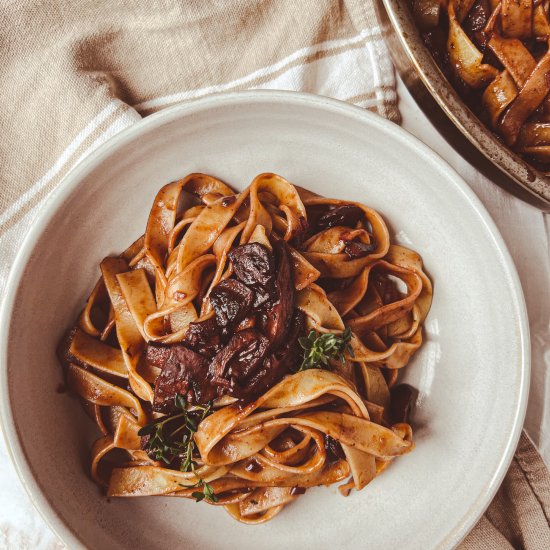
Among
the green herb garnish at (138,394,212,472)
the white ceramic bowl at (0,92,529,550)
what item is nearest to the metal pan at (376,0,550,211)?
the white ceramic bowl at (0,92,529,550)

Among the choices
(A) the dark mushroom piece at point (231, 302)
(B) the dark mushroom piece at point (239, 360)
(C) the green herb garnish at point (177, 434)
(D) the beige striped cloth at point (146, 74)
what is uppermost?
(D) the beige striped cloth at point (146, 74)

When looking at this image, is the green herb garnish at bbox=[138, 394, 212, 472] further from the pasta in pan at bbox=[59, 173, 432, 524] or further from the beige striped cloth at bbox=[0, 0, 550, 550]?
the beige striped cloth at bbox=[0, 0, 550, 550]

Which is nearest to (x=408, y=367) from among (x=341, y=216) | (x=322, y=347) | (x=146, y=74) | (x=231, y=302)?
(x=322, y=347)

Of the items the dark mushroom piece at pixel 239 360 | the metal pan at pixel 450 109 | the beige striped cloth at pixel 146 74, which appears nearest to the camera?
the dark mushroom piece at pixel 239 360

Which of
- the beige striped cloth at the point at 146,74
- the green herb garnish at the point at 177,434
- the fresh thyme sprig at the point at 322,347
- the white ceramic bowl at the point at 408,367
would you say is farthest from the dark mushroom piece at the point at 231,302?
the beige striped cloth at the point at 146,74

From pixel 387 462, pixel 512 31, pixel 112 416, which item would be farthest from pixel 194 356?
pixel 512 31

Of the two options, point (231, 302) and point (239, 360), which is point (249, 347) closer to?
point (239, 360)

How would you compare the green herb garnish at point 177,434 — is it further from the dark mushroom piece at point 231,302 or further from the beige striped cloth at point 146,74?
the beige striped cloth at point 146,74
